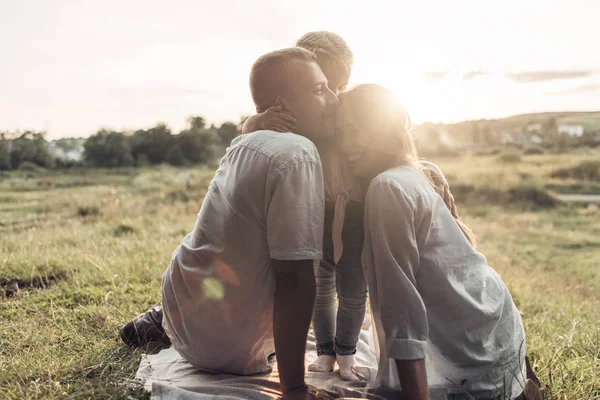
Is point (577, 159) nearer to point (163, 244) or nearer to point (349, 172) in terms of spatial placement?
point (163, 244)

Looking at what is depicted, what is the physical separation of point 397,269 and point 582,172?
87.1 feet

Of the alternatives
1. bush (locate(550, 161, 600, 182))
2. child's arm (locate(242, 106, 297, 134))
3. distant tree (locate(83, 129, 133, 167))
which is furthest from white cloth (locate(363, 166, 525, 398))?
distant tree (locate(83, 129, 133, 167))

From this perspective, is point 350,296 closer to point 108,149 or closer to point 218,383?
point 218,383

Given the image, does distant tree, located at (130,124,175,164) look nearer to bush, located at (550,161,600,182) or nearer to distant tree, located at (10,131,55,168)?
distant tree, located at (10,131,55,168)

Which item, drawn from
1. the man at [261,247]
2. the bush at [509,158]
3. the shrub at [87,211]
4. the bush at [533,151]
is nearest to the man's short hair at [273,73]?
the man at [261,247]

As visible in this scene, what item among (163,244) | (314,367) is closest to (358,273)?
(314,367)

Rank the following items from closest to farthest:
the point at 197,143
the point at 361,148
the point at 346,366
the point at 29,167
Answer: the point at 361,148 < the point at 346,366 < the point at 29,167 < the point at 197,143

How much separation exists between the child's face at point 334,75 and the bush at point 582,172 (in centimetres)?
2456

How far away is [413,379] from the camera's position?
2016 millimetres

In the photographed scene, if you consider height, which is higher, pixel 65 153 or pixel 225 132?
pixel 225 132

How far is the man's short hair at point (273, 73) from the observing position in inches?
94.3

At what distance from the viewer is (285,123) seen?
7.89ft

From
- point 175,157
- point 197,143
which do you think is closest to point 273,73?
point 175,157

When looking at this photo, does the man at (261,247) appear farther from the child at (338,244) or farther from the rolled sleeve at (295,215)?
the child at (338,244)
